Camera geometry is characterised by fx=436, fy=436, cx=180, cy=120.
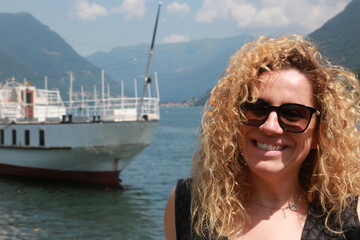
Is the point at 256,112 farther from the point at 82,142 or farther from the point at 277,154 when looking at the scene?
the point at 82,142

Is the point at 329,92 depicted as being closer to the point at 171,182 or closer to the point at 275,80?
the point at 275,80

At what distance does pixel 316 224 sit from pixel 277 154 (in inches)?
12.4

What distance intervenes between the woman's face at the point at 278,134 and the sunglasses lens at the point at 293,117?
2 centimetres

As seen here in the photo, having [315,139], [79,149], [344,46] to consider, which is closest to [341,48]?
[344,46]

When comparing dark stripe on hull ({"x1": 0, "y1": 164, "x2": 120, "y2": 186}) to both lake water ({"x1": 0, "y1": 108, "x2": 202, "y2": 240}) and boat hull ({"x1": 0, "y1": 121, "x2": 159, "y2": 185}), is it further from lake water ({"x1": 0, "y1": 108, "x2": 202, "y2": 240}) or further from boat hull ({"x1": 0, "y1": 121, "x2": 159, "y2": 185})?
lake water ({"x1": 0, "y1": 108, "x2": 202, "y2": 240})

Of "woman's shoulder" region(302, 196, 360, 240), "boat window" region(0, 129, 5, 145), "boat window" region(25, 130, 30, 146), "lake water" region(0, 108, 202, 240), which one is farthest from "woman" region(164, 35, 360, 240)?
"boat window" region(0, 129, 5, 145)

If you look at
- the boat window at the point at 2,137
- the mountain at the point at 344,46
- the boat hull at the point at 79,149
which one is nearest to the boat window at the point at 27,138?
the boat hull at the point at 79,149

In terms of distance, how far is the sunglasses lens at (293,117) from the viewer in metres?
1.71

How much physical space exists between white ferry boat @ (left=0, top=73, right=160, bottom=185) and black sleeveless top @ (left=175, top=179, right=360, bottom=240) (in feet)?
57.1

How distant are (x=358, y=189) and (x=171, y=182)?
75.9 ft

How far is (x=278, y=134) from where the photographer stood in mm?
1723

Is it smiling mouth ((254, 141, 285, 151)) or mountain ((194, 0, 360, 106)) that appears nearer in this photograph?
smiling mouth ((254, 141, 285, 151))

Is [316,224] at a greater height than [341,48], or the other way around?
[341,48]

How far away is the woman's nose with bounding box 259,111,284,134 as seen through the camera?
1.71 m
